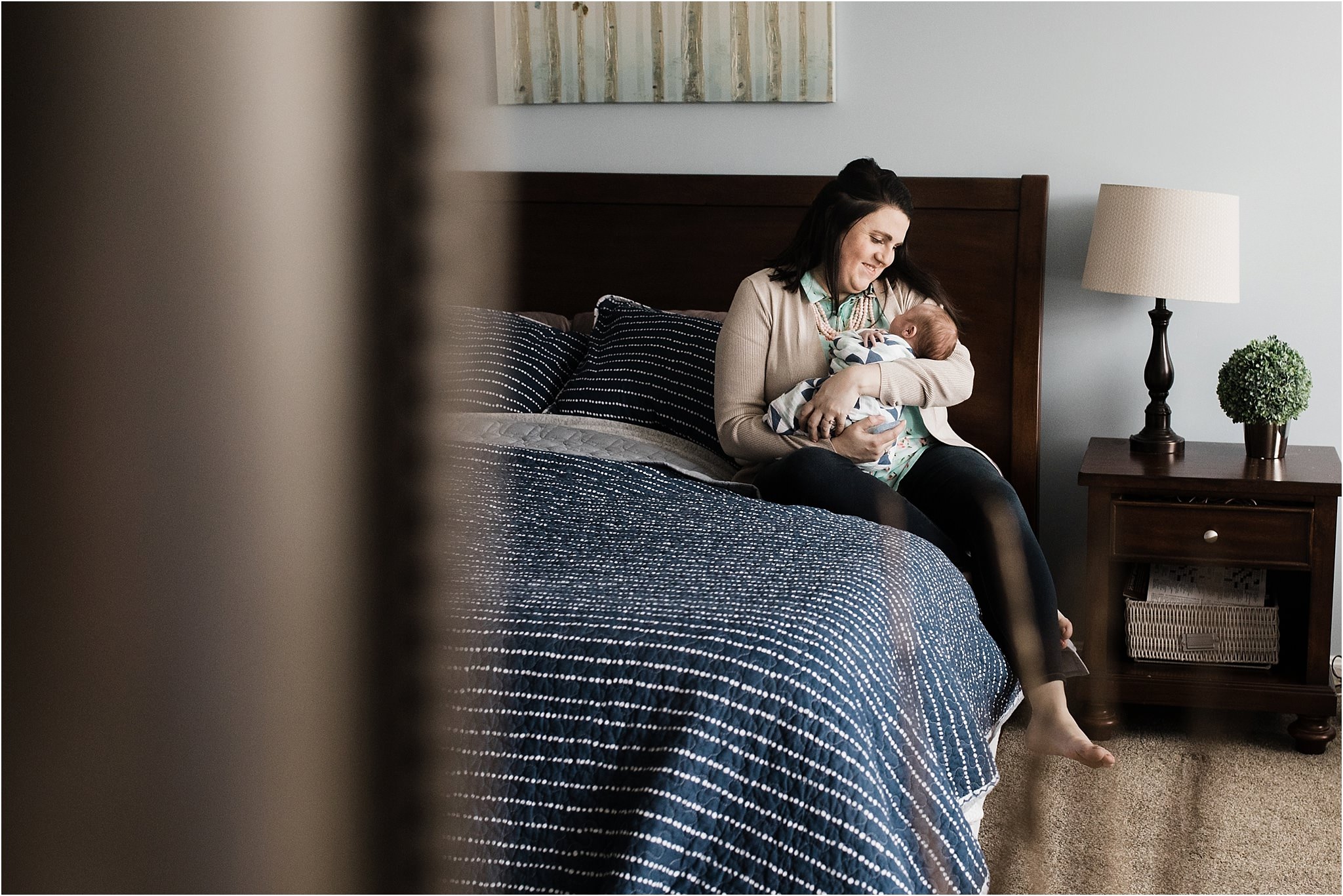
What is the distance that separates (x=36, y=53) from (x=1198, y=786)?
33 cm

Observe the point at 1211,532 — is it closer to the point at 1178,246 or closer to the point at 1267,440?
the point at 1267,440

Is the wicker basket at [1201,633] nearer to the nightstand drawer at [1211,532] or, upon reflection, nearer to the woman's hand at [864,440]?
the nightstand drawer at [1211,532]

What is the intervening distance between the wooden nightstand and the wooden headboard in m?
0.38

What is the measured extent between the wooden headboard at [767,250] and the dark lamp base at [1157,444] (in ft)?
0.75

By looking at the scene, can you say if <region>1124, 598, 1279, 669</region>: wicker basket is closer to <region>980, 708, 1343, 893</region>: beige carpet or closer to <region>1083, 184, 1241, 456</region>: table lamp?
<region>1083, 184, 1241, 456</region>: table lamp

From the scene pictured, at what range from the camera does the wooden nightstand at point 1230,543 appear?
2164mm

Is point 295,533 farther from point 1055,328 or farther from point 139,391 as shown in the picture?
point 1055,328

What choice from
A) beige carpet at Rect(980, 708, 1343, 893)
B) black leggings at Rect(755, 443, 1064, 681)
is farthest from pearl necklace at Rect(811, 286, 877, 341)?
beige carpet at Rect(980, 708, 1343, 893)

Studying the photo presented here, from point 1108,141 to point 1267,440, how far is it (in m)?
0.74

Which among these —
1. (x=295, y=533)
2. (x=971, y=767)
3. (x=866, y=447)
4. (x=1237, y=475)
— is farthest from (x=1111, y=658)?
(x=295, y=533)

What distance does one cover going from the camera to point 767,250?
2756mm

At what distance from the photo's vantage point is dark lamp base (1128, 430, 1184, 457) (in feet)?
7.91

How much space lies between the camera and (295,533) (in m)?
0.10

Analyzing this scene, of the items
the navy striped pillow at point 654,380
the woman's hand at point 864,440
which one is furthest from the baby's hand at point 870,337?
the navy striped pillow at point 654,380
